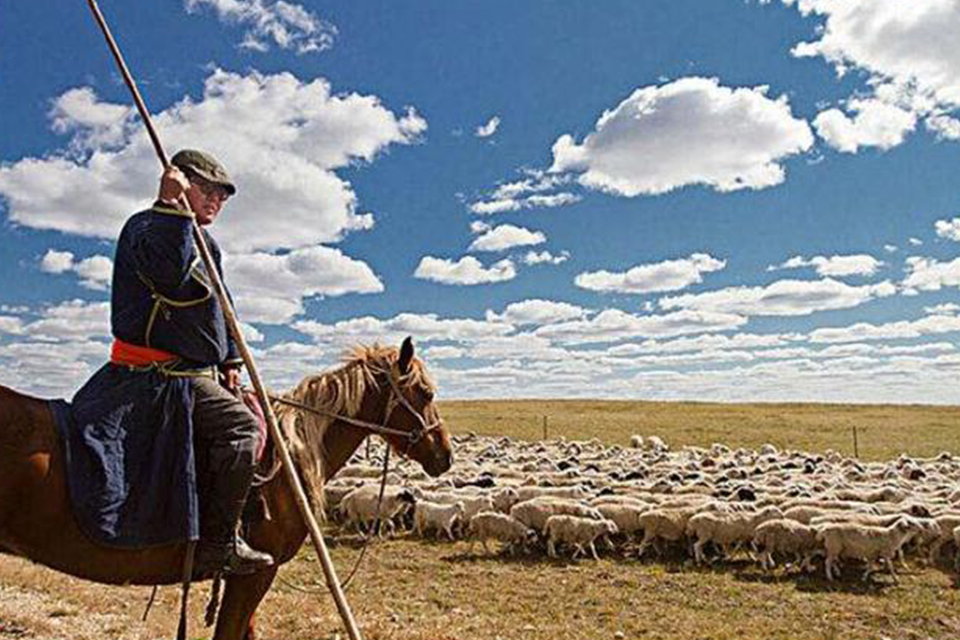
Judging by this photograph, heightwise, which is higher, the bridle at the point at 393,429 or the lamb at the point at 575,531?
the bridle at the point at 393,429

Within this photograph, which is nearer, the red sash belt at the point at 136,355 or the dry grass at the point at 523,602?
the red sash belt at the point at 136,355

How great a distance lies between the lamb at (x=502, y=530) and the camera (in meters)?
14.8

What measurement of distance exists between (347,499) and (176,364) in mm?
13777

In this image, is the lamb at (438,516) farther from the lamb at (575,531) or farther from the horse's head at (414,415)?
the horse's head at (414,415)

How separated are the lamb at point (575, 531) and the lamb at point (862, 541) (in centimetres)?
370

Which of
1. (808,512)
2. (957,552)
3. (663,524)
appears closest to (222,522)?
(663,524)

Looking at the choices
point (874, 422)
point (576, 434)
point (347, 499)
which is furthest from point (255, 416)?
point (874, 422)

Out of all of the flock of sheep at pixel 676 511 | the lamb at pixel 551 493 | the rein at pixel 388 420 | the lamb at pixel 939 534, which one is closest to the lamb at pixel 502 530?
the flock of sheep at pixel 676 511

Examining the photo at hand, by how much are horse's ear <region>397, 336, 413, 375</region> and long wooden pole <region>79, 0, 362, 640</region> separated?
5.48 ft

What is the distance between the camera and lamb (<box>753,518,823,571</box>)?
517 inches

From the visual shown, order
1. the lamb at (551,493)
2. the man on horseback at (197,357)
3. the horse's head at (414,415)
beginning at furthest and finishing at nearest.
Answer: the lamb at (551,493) → the horse's head at (414,415) → the man on horseback at (197,357)

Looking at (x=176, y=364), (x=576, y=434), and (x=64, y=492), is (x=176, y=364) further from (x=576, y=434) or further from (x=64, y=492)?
(x=576, y=434)

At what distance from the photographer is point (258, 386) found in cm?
371

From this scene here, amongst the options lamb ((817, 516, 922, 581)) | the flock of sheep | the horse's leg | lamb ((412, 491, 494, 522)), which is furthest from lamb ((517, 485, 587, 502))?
the horse's leg
